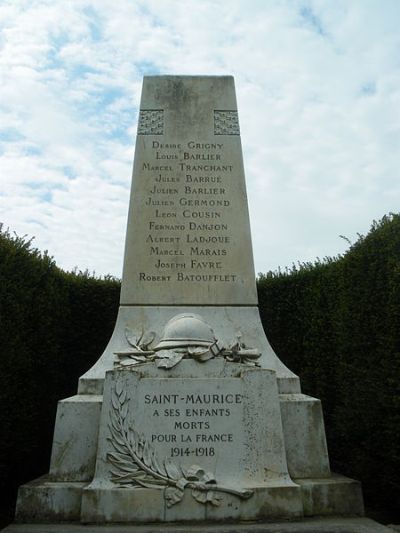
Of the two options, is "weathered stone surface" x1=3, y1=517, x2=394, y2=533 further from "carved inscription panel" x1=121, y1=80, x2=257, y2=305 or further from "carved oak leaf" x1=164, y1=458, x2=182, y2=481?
"carved inscription panel" x1=121, y1=80, x2=257, y2=305

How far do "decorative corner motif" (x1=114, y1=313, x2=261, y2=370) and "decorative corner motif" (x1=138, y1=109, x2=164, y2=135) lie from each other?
299 cm

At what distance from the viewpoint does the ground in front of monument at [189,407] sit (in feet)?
15.1

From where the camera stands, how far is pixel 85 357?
935 centimetres

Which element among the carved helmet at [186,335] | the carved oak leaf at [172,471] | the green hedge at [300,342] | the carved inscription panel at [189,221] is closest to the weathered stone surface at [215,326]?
the carved inscription panel at [189,221]

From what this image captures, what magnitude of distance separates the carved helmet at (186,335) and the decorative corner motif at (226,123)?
316 centimetres

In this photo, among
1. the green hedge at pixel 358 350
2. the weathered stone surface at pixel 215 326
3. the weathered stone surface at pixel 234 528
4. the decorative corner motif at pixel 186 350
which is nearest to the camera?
the weathered stone surface at pixel 234 528

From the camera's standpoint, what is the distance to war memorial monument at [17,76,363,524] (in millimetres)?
4668

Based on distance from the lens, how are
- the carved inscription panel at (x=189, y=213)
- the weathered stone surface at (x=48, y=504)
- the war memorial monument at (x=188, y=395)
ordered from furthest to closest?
1. the carved inscription panel at (x=189, y=213)
2. the weathered stone surface at (x=48, y=504)
3. the war memorial monument at (x=188, y=395)

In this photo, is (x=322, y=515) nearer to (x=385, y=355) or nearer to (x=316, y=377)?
(x=385, y=355)

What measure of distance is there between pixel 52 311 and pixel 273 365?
13.1ft

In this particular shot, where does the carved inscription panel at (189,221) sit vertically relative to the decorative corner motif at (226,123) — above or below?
below

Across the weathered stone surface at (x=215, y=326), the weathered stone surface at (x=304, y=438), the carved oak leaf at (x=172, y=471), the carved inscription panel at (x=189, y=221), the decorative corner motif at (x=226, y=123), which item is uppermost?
the decorative corner motif at (x=226, y=123)

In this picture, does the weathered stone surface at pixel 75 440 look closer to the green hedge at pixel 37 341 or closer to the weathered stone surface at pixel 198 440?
the weathered stone surface at pixel 198 440

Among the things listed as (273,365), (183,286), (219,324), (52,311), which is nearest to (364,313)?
(273,365)
